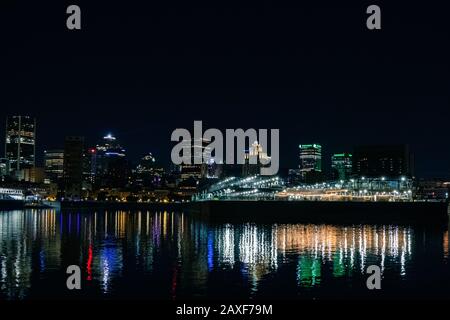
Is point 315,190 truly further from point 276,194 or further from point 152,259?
point 152,259

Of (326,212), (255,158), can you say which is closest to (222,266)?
(326,212)

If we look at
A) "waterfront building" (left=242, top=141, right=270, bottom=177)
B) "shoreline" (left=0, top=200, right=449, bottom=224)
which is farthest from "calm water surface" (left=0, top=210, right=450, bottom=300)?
"waterfront building" (left=242, top=141, right=270, bottom=177)

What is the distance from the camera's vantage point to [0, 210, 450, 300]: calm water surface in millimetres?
28625

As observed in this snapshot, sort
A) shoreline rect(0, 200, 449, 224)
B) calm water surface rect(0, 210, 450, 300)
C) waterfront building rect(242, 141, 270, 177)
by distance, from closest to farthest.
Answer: calm water surface rect(0, 210, 450, 300) → shoreline rect(0, 200, 449, 224) → waterfront building rect(242, 141, 270, 177)

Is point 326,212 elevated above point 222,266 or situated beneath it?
situated beneath

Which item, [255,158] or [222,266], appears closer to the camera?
[222,266]

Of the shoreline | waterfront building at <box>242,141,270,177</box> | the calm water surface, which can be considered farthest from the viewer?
waterfront building at <box>242,141,270,177</box>

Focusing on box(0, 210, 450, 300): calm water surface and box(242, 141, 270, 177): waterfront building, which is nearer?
box(0, 210, 450, 300): calm water surface

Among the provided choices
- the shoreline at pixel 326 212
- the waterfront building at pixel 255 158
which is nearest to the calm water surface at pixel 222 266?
the shoreline at pixel 326 212

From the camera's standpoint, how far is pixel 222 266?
123 feet

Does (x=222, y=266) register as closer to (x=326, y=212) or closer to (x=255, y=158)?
(x=326, y=212)

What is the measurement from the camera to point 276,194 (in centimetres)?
13112

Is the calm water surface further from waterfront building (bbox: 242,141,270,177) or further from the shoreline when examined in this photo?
waterfront building (bbox: 242,141,270,177)
